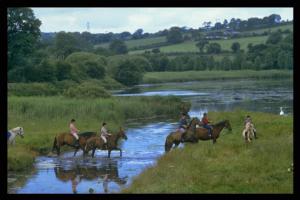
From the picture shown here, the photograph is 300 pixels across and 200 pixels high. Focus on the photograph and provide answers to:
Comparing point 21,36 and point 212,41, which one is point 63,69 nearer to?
point 21,36

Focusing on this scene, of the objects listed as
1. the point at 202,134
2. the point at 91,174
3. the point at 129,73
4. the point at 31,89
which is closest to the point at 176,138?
the point at 202,134

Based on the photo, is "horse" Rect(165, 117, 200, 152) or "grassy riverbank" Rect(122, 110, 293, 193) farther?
"horse" Rect(165, 117, 200, 152)

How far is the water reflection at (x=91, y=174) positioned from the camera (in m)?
18.3

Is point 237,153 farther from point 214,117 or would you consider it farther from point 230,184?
point 214,117

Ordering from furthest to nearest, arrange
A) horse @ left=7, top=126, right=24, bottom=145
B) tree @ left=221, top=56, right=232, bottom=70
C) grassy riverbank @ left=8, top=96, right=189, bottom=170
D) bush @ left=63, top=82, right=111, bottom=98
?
tree @ left=221, top=56, right=232, bottom=70
bush @ left=63, top=82, right=111, bottom=98
grassy riverbank @ left=8, top=96, right=189, bottom=170
horse @ left=7, top=126, right=24, bottom=145

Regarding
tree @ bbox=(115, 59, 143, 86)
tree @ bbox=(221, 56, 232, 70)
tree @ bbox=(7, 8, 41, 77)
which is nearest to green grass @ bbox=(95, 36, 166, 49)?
tree @ bbox=(221, 56, 232, 70)

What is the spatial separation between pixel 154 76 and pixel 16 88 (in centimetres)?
1718

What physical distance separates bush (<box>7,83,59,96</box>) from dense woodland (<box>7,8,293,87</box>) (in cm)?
85

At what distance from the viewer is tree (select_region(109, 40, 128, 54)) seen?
52328mm

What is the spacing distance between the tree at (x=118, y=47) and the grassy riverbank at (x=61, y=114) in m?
14.8

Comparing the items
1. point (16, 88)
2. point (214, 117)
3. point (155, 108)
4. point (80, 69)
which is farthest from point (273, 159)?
point (80, 69)

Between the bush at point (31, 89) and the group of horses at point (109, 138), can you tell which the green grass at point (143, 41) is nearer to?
the bush at point (31, 89)

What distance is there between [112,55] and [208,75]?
1264 cm

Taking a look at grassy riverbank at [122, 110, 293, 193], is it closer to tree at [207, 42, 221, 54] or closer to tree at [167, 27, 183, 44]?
tree at [207, 42, 221, 54]
